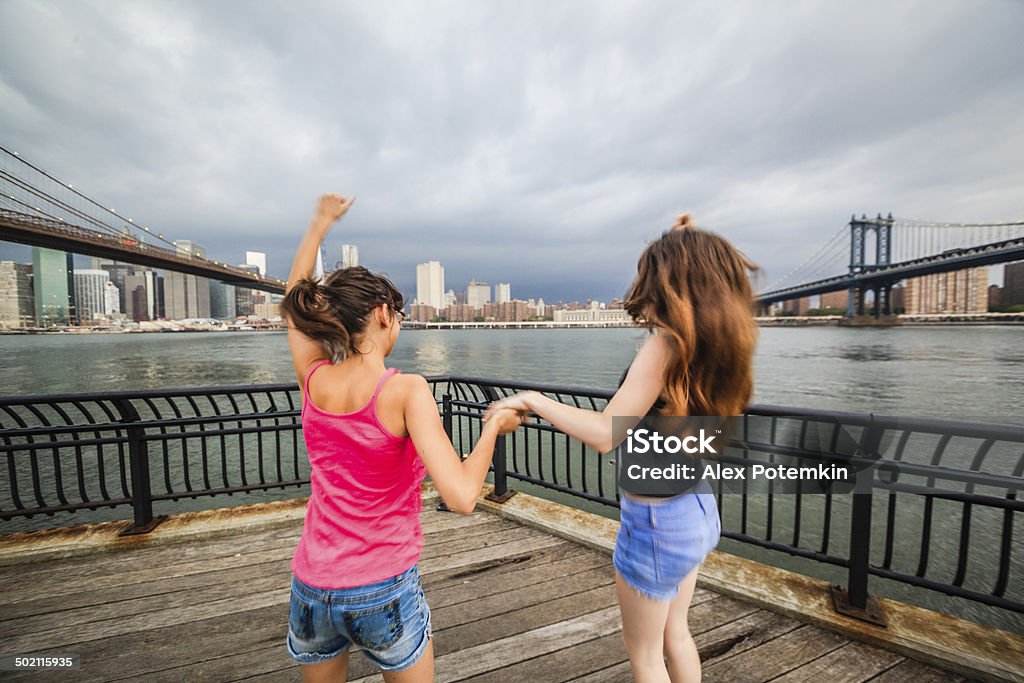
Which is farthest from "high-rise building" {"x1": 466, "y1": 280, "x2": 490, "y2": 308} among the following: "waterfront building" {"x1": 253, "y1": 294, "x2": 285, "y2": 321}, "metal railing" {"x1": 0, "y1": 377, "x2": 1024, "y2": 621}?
"metal railing" {"x1": 0, "y1": 377, "x2": 1024, "y2": 621}

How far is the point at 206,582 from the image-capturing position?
2984 mm

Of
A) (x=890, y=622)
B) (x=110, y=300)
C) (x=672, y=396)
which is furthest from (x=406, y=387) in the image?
(x=110, y=300)

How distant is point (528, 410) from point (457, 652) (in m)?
1.68

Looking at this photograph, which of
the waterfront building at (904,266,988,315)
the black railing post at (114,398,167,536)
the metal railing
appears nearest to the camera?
the metal railing

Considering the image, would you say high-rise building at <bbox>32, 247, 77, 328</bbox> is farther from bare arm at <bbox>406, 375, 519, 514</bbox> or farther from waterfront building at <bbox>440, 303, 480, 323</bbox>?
waterfront building at <bbox>440, 303, 480, 323</bbox>

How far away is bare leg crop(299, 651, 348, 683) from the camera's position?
1.42 meters

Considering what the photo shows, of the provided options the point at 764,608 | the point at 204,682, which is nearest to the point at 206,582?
the point at 204,682

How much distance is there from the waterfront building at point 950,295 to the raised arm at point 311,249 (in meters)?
103

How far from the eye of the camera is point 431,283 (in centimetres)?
12531

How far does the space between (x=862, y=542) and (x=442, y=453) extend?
108 inches

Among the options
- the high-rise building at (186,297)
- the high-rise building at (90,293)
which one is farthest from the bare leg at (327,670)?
the high-rise building at (186,297)

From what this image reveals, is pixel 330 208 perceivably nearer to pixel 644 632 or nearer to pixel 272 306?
pixel 272 306

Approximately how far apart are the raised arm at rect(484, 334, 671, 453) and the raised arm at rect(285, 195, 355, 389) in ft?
2.03

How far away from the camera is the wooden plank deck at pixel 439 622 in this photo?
2266 millimetres
